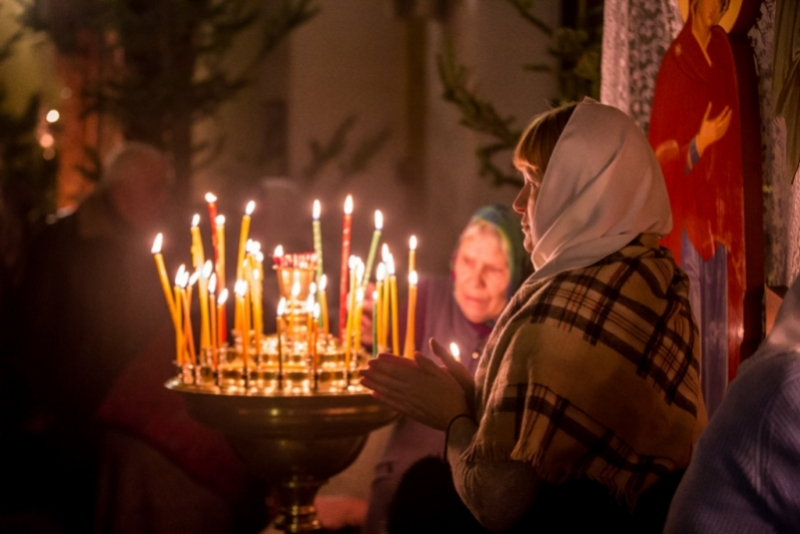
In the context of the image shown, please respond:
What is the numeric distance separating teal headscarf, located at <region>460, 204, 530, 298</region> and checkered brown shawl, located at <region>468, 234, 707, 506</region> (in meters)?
1.56

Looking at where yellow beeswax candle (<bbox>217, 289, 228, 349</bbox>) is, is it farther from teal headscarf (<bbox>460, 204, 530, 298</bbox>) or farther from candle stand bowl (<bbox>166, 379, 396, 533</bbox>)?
teal headscarf (<bbox>460, 204, 530, 298</bbox>)

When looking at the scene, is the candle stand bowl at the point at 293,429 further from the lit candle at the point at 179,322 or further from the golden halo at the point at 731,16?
the golden halo at the point at 731,16

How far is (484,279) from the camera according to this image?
3.64 m

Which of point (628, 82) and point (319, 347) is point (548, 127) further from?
point (628, 82)

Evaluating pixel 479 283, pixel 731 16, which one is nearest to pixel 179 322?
pixel 479 283

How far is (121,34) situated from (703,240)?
5.10 metres

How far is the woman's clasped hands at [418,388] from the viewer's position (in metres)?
2.13

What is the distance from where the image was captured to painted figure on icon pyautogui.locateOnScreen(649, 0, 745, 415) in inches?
92.8

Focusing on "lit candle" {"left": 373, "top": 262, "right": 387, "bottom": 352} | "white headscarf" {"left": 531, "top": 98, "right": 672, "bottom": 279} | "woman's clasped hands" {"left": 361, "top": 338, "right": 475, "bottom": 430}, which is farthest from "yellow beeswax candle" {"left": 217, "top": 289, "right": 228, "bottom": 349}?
"white headscarf" {"left": 531, "top": 98, "right": 672, "bottom": 279}

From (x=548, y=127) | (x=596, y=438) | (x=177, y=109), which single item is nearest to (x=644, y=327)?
(x=596, y=438)

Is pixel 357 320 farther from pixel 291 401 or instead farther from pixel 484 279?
pixel 484 279

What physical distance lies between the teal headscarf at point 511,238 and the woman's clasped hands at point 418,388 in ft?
4.78

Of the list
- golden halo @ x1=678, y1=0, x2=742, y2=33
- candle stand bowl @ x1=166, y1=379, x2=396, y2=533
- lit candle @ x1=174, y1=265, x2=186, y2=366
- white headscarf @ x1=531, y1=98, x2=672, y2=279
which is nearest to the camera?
white headscarf @ x1=531, y1=98, x2=672, y2=279

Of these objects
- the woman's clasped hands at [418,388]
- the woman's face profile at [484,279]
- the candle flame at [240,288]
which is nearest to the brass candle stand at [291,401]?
the candle flame at [240,288]
